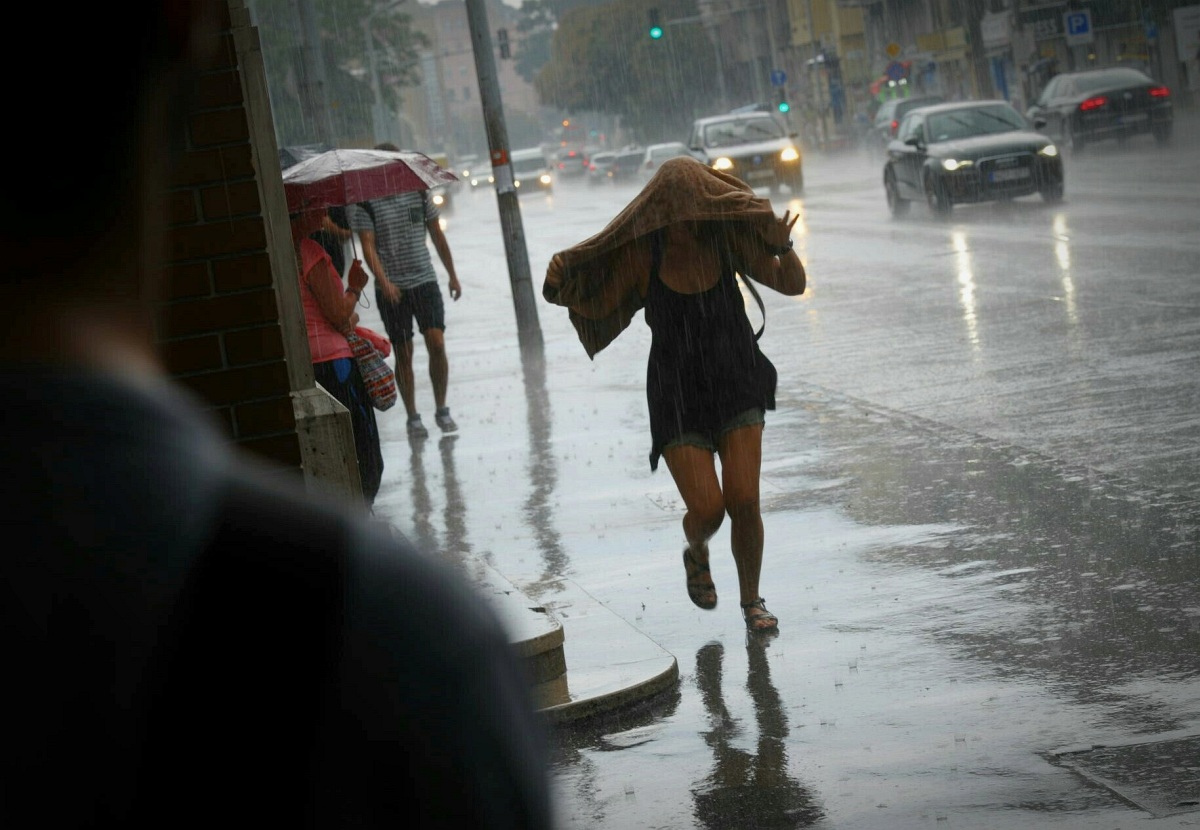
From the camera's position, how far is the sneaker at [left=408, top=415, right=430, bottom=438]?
11875 mm

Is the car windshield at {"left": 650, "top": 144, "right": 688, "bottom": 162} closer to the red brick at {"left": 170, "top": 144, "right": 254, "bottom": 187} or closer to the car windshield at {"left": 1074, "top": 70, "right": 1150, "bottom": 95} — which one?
the car windshield at {"left": 1074, "top": 70, "right": 1150, "bottom": 95}

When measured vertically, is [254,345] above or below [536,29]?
below

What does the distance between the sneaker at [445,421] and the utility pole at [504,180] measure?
12.9 feet

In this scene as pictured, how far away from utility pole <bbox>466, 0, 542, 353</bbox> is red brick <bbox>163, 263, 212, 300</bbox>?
11.6 m

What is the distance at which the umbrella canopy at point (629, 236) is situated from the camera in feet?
20.2

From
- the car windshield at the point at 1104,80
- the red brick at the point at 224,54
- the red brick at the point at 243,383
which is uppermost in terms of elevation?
the car windshield at the point at 1104,80

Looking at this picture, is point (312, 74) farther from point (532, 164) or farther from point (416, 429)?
point (532, 164)

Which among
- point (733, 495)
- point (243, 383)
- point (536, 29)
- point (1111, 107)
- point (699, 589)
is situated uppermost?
point (536, 29)

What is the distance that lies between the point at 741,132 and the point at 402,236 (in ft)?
89.9

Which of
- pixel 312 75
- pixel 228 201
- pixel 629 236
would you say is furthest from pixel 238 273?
pixel 312 75

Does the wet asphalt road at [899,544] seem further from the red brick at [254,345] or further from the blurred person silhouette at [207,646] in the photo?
the red brick at [254,345]

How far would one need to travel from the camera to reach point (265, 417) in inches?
171

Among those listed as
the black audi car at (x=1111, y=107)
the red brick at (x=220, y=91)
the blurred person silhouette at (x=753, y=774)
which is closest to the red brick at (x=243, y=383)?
Answer: the red brick at (x=220, y=91)

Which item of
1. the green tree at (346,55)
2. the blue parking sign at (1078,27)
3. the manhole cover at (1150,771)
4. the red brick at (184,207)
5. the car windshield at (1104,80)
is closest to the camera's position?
the manhole cover at (1150,771)
